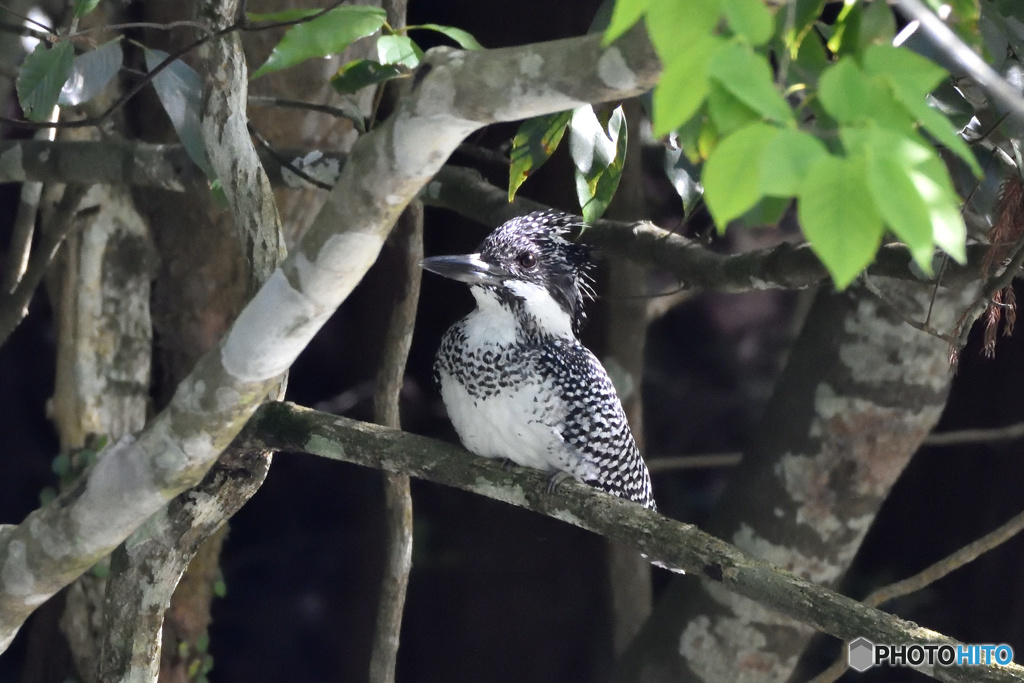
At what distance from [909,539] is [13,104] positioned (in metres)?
3.33

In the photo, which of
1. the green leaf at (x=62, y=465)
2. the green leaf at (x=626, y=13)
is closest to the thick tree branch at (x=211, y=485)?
the green leaf at (x=62, y=465)

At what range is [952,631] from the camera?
3725mm

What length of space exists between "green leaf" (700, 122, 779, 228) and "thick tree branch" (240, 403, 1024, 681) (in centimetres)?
90

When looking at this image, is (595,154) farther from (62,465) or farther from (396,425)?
(62,465)

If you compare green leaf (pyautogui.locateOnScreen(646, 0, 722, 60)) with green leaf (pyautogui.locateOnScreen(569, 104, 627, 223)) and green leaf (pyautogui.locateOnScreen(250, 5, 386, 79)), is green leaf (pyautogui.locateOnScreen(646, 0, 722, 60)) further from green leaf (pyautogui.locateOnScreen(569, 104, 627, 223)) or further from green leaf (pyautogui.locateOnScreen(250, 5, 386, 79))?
green leaf (pyautogui.locateOnScreen(569, 104, 627, 223))

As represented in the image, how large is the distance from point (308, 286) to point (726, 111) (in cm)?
72

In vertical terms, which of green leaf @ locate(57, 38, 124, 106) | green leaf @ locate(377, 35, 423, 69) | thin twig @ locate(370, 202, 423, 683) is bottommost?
thin twig @ locate(370, 202, 423, 683)

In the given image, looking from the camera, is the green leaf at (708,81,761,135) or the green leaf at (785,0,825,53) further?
the green leaf at (785,0,825,53)

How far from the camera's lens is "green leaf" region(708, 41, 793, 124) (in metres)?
0.64

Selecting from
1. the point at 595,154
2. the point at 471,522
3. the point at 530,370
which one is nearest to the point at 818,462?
the point at 530,370

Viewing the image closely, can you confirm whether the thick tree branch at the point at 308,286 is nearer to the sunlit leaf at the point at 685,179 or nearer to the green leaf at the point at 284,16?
the green leaf at the point at 284,16

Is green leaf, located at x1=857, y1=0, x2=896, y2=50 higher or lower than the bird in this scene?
higher

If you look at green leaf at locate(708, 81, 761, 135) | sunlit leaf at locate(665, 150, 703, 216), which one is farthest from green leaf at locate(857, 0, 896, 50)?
sunlit leaf at locate(665, 150, 703, 216)

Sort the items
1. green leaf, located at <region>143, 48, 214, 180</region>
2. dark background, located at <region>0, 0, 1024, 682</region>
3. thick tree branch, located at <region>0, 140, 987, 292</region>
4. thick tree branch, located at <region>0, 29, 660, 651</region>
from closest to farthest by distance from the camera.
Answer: thick tree branch, located at <region>0, 29, 660, 651</region>, green leaf, located at <region>143, 48, 214, 180</region>, thick tree branch, located at <region>0, 140, 987, 292</region>, dark background, located at <region>0, 0, 1024, 682</region>
